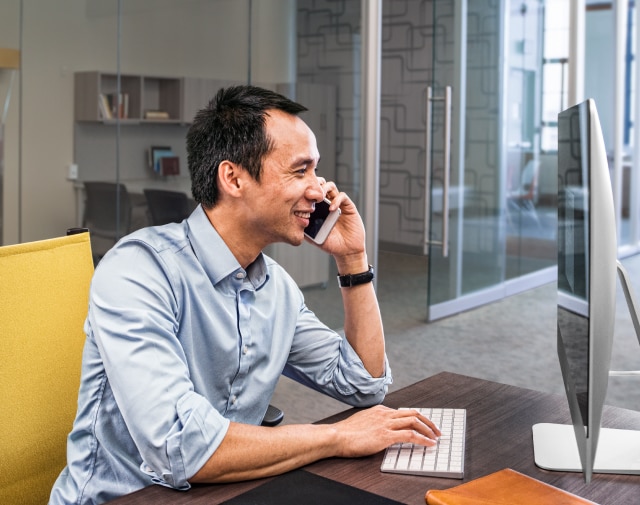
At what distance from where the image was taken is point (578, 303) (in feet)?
3.94

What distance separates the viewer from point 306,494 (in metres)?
1.29

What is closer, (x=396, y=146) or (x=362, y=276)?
(x=362, y=276)

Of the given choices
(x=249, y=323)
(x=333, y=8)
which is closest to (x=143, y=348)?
(x=249, y=323)

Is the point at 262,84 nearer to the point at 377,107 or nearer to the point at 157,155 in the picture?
the point at 157,155

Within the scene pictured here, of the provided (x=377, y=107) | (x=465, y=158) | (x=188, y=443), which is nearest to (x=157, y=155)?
(x=377, y=107)

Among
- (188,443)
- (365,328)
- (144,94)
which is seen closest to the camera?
(188,443)

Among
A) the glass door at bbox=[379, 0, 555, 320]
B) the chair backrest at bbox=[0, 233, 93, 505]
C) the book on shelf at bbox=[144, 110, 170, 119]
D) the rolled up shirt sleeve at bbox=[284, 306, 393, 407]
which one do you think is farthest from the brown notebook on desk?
the glass door at bbox=[379, 0, 555, 320]

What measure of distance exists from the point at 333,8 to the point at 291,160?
11.3ft

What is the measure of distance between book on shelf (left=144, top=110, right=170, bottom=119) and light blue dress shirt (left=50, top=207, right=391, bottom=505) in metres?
2.30

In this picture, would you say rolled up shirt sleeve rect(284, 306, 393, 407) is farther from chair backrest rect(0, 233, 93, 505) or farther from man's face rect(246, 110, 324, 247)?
chair backrest rect(0, 233, 93, 505)

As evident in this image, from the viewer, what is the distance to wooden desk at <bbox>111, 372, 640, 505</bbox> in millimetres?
1307

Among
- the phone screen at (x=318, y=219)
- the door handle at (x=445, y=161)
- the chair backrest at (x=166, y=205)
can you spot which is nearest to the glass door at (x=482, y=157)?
the door handle at (x=445, y=161)

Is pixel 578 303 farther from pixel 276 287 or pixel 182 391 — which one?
pixel 276 287

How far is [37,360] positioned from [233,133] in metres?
0.58
